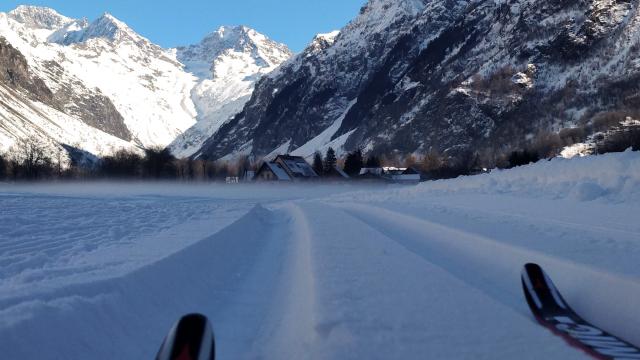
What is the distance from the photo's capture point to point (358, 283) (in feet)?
26.4

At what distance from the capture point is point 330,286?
306 inches

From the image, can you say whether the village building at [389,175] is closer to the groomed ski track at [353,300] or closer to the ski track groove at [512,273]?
the ski track groove at [512,273]

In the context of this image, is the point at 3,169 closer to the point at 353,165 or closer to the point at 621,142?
the point at 353,165

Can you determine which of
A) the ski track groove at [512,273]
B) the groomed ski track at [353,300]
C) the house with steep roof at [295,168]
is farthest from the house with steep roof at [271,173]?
the groomed ski track at [353,300]

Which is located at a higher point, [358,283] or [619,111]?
[619,111]

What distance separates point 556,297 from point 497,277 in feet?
7.86

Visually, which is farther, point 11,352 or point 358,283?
point 358,283

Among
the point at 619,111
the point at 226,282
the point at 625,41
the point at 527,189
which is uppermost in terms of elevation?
the point at 625,41

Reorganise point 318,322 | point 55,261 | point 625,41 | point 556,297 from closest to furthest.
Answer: point 318,322 < point 556,297 < point 55,261 < point 625,41

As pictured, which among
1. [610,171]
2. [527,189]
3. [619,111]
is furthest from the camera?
[619,111]

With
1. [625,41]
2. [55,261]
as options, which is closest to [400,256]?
[55,261]

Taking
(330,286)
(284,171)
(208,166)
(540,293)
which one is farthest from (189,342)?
(208,166)

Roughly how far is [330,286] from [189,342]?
3.78 metres

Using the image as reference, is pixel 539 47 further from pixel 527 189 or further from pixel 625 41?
pixel 527 189
